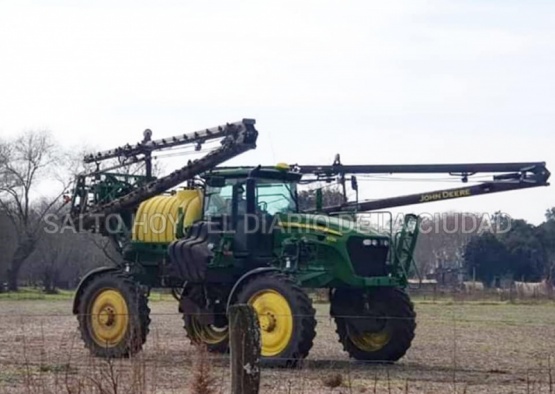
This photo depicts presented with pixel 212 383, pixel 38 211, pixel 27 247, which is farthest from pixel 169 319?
pixel 38 211

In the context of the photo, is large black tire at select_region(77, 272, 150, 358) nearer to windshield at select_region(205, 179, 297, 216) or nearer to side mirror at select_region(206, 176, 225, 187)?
windshield at select_region(205, 179, 297, 216)

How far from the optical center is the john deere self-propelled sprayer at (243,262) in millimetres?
17766

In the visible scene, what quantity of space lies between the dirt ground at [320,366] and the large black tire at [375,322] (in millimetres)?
352

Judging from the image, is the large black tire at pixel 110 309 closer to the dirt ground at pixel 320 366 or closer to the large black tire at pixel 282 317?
the dirt ground at pixel 320 366

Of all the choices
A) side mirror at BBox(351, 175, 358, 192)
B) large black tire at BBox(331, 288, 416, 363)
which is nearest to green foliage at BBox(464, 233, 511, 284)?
side mirror at BBox(351, 175, 358, 192)

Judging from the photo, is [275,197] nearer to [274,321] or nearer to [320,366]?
[274,321]

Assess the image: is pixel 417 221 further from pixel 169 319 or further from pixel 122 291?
pixel 169 319

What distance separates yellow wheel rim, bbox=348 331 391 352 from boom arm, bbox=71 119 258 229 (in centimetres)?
382

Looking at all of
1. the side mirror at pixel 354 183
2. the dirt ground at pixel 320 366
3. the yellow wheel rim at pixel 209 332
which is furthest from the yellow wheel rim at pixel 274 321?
the side mirror at pixel 354 183

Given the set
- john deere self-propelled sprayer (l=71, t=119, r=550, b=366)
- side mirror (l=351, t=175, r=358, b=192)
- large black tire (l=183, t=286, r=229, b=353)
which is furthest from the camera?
side mirror (l=351, t=175, r=358, b=192)

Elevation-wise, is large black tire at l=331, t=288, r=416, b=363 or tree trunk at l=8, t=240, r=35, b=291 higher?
tree trunk at l=8, t=240, r=35, b=291

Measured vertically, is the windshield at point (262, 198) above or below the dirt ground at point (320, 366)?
above

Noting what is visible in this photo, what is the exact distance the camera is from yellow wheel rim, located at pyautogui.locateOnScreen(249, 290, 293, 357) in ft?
56.0

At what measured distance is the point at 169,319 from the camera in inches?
1280
